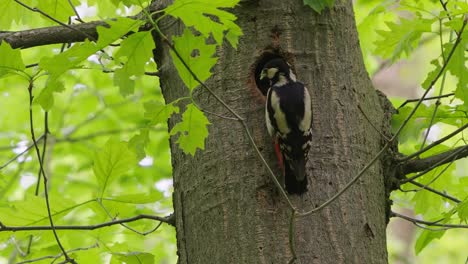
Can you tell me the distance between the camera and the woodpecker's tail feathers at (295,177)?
2.33 m

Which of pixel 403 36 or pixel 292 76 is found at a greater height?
pixel 403 36

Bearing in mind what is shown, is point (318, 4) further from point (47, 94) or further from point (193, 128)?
point (47, 94)

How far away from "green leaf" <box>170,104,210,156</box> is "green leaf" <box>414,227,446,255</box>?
4.03 ft

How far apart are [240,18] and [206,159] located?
0.55 metres

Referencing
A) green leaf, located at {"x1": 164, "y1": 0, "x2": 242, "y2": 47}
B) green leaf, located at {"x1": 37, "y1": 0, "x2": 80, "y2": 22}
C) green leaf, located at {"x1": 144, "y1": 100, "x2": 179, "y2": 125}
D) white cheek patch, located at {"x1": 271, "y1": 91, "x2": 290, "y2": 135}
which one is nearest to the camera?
green leaf, located at {"x1": 164, "y1": 0, "x2": 242, "y2": 47}

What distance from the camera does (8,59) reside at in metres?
2.23

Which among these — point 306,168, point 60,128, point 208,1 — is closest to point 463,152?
point 306,168

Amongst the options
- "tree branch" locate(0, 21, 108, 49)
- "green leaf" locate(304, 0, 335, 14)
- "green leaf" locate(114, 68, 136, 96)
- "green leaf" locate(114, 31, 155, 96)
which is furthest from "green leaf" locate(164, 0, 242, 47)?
"tree branch" locate(0, 21, 108, 49)

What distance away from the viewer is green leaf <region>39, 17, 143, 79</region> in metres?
2.04

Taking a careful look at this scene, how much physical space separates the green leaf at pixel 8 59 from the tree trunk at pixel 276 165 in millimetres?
640

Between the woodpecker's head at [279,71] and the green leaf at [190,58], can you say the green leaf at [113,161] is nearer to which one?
the woodpecker's head at [279,71]

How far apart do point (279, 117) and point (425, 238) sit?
3.19 ft

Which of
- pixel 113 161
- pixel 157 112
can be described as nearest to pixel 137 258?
pixel 113 161

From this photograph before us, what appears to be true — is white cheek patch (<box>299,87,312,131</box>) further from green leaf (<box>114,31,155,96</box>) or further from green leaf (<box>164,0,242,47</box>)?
green leaf (<box>114,31,155,96</box>)
